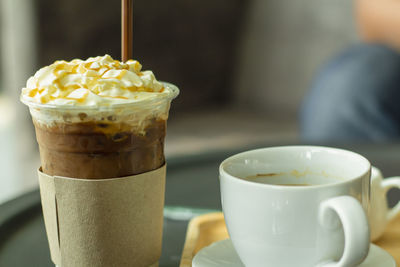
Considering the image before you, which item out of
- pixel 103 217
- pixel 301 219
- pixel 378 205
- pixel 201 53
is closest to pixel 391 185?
pixel 378 205

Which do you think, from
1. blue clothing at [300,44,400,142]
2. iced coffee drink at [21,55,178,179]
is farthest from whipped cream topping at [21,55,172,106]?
blue clothing at [300,44,400,142]

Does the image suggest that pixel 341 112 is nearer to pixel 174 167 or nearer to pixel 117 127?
pixel 174 167

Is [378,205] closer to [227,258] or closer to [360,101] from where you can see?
[227,258]

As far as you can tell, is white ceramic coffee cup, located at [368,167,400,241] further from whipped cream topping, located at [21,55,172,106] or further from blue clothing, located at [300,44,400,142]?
blue clothing, located at [300,44,400,142]

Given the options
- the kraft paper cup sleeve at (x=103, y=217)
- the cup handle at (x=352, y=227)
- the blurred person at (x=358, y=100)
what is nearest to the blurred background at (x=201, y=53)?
the blurred person at (x=358, y=100)

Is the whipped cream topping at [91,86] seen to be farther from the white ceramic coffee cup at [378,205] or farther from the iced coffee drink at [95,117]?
the white ceramic coffee cup at [378,205]
